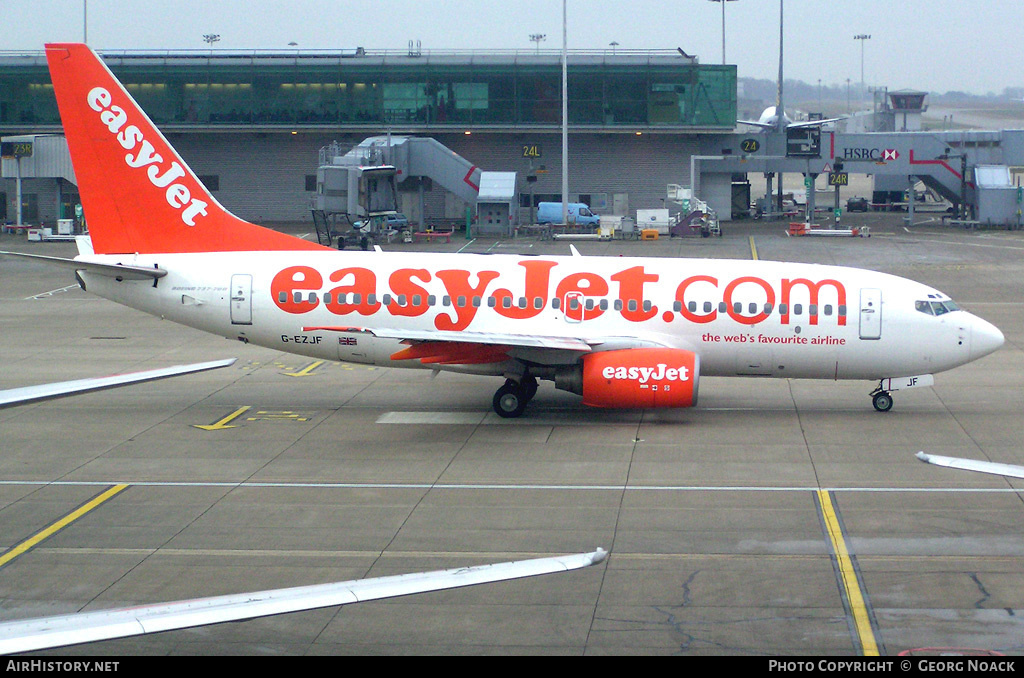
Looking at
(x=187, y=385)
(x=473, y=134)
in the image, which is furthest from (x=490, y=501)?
(x=473, y=134)

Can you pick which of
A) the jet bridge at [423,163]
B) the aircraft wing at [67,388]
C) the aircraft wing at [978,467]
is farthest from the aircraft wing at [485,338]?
the jet bridge at [423,163]

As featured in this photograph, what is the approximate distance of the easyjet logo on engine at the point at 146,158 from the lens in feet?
→ 92.0

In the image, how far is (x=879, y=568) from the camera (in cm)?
1688

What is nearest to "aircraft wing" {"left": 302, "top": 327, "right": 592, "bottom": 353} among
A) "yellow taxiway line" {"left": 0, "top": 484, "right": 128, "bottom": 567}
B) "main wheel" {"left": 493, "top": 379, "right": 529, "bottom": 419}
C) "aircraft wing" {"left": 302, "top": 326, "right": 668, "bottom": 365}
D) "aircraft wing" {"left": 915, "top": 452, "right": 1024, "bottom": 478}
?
"aircraft wing" {"left": 302, "top": 326, "right": 668, "bottom": 365}

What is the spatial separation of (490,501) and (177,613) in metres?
12.3

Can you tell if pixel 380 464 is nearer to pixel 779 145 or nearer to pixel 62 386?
pixel 62 386

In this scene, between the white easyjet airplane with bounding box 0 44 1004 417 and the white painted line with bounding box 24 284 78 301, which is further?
the white painted line with bounding box 24 284 78 301

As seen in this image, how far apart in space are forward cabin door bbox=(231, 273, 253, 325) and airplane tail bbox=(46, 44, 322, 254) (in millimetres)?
1491

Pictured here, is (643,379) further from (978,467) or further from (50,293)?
(50,293)

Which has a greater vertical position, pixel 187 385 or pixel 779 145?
pixel 779 145

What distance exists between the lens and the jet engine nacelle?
84.2 ft

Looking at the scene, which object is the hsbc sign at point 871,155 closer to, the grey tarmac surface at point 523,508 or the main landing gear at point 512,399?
the grey tarmac surface at point 523,508

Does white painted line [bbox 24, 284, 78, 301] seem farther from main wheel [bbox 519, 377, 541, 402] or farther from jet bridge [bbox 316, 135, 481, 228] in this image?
main wheel [bbox 519, 377, 541, 402]

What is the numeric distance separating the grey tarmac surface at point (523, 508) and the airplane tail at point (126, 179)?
4.36 m
